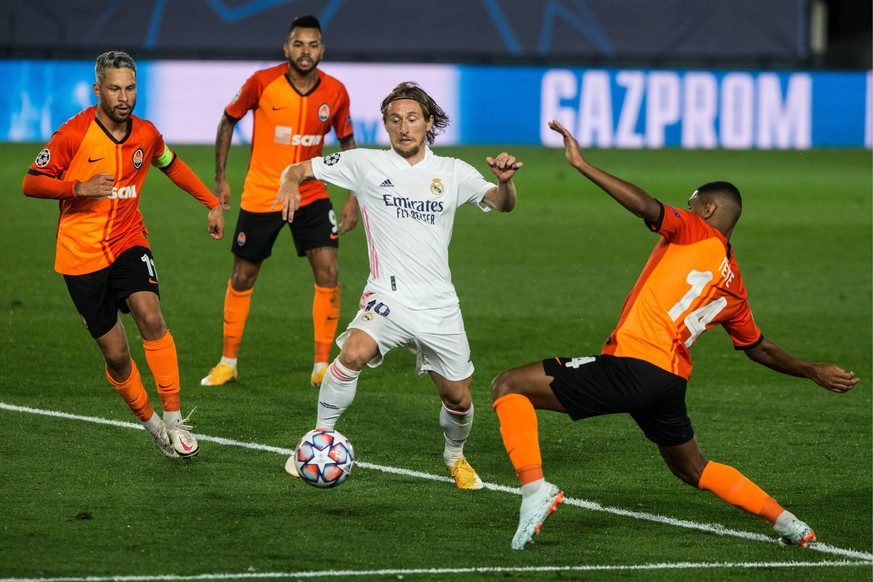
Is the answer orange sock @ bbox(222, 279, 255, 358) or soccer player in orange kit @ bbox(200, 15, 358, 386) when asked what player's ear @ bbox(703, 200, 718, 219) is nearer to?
soccer player in orange kit @ bbox(200, 15, 358, 386)

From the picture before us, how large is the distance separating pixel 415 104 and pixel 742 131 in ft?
62.2

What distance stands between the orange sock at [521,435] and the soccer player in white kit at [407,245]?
2.54 feet

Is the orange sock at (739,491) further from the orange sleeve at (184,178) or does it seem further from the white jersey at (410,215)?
the orange sleeve at (184,178)

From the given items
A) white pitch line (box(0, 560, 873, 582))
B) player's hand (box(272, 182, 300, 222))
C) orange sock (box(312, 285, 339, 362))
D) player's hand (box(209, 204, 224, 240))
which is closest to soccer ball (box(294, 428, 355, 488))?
white pitch line (box(0, 560, 873, 582))

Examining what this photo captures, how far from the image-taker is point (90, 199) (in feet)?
22.7

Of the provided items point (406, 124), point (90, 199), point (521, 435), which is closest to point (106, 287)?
point (90, 199)

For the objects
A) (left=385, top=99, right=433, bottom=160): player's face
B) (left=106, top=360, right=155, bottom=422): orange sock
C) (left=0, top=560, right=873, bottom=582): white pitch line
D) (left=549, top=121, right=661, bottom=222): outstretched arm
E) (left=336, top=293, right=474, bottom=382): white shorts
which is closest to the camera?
(left=0, top=560, right=873, bottom=582): white pitch line

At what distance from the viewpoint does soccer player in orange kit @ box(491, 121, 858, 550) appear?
5.65 metres

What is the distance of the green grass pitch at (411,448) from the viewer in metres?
5.59

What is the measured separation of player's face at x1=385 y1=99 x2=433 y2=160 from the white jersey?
0.27ft

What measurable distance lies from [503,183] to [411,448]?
1868mm

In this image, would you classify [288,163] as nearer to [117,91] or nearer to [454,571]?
[117,91]

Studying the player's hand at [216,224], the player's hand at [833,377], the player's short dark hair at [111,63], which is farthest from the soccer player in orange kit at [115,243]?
the player's hand at [833,377]

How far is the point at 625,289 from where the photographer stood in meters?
13.2
